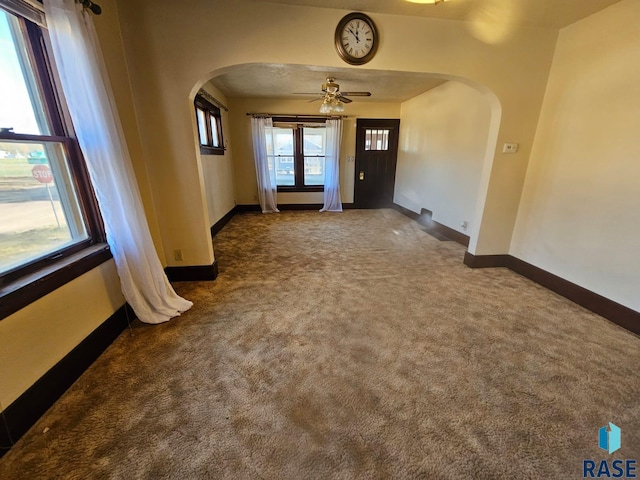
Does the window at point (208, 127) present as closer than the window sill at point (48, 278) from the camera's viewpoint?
No

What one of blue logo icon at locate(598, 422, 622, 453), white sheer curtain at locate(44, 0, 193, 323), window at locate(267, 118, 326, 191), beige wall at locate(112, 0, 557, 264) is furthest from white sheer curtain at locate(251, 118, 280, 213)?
blue logo icon at locate(598, 422, 622, 453)

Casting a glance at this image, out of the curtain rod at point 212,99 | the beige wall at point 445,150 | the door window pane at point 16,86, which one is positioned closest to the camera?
the door window pane at point 16,86

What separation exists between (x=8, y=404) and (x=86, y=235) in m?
1.06

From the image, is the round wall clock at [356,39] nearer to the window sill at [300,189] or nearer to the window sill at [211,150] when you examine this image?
the window sill at [211,150]

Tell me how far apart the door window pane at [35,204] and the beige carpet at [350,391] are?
832mm

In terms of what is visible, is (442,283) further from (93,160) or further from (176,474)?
(93,160)

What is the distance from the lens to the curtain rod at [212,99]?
3902 mm

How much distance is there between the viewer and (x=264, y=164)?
5.90 m

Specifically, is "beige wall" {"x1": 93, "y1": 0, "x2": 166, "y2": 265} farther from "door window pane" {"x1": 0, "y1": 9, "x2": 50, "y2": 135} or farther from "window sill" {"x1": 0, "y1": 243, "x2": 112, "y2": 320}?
"window sill" {"x1": 0, "y1": 243, "x2": 112, "y2": 320}

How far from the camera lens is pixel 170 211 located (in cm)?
263

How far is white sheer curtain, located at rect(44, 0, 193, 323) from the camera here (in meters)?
1.54

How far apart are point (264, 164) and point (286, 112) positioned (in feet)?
4.04

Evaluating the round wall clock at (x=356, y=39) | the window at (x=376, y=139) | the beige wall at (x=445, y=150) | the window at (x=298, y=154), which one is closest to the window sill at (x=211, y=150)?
the window at (x=298, y=154)

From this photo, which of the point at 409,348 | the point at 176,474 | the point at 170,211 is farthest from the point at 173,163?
the point at 409,348
